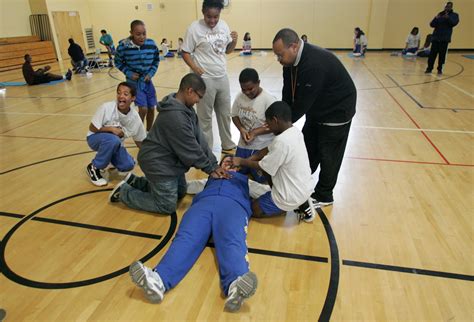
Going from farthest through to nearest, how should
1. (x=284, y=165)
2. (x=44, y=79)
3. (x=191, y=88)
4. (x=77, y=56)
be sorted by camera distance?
(x=77, y=56) < (x=44, y=79) < (x=191, y=88) < (x=284, y=165)

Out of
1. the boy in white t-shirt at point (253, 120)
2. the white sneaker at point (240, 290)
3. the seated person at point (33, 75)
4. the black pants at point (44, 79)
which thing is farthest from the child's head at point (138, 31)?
the black pants at point (44, 79)

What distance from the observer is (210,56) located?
385cm

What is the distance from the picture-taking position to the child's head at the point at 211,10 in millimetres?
3548

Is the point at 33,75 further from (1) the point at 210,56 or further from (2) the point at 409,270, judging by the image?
(2) the point at 409,270

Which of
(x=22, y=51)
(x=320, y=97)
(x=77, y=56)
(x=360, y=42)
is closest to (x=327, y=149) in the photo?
(x=320, y=97)

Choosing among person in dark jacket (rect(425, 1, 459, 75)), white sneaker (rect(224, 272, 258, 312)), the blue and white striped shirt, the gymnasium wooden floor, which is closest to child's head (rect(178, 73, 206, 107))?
the gymnasium wooden floor

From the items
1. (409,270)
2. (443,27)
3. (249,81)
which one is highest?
(443,27)

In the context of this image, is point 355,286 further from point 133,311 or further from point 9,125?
point 9,125

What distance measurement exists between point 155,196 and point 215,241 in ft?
2.99

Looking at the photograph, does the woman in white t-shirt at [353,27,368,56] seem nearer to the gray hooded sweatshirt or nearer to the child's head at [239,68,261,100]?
the child's head at [239,68,261,100]

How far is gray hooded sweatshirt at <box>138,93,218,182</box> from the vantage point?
2.63m

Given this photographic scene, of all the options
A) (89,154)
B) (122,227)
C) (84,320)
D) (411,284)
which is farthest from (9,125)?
(411,284)

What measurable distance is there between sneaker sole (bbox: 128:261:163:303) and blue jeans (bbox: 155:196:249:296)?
4.1 inches

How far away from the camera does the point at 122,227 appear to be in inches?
108
